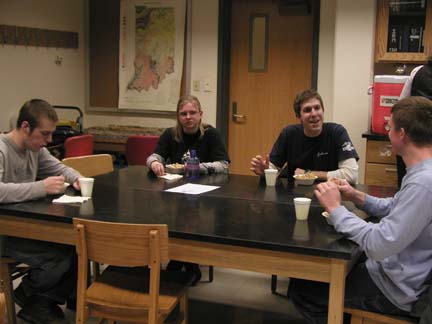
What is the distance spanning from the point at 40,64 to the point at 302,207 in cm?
408

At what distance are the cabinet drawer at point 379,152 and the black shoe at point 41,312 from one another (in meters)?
2.65

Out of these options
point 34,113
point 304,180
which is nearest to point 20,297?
point 34,113

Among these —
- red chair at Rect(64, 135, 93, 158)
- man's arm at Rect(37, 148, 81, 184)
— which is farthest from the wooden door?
man's arm at Rect(37, 148, 81, 184)

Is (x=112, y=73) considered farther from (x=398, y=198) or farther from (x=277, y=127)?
(x=398, y=198)

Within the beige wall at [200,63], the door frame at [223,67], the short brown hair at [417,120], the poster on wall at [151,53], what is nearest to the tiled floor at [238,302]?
the short brown hair at [417,120]

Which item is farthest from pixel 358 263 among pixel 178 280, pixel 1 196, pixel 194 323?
pixel 1 196

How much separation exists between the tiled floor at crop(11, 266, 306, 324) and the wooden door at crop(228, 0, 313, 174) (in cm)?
218

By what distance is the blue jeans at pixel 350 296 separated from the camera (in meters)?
1.96

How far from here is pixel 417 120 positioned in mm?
1845

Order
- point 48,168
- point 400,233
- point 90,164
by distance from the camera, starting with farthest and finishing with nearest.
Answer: point 90,164 < point 48,168 < point 400,233

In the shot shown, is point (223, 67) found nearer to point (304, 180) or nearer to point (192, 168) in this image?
point (192, 168)

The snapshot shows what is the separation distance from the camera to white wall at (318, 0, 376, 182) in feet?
14.5

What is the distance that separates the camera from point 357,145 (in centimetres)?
454

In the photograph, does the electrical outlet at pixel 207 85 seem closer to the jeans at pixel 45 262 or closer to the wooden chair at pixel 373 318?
the jeans at pixel 45 262
